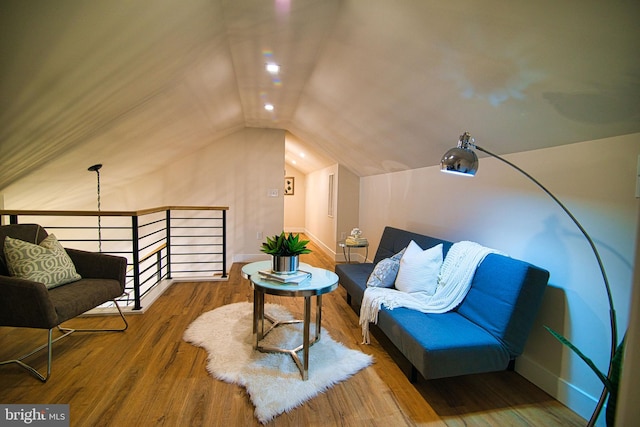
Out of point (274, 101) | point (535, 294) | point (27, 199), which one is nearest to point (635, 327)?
point (535, 294)

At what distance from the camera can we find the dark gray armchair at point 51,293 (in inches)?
67.2

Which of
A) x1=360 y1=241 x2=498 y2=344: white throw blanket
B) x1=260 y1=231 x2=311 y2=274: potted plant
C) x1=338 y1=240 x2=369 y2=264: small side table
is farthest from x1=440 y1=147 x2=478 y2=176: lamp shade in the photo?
x1=338 y1=240 x2=369 y2=264: small side table

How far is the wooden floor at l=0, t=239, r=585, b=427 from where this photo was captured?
153 centimetres

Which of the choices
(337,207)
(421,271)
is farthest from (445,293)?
(337,207)

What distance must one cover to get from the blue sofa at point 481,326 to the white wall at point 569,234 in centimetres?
18

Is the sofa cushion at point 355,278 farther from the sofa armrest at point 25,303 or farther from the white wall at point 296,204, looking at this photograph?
the white wall at point 296,204

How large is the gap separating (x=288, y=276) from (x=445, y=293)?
3.85ft

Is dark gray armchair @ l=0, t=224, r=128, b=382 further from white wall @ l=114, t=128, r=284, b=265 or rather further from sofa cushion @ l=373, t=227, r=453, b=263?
white wall @ l=114, t=128, r=284, b=265

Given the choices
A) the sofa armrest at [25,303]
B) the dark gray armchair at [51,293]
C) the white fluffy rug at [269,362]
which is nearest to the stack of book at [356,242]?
the white fluffy rug at [269,362]

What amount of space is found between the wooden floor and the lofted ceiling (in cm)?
153

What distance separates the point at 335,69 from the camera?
8.32 feet

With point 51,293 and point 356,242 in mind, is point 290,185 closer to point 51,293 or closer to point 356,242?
point 356,242

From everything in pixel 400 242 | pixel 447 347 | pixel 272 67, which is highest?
pixel 272 67

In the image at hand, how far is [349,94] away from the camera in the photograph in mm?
2768
